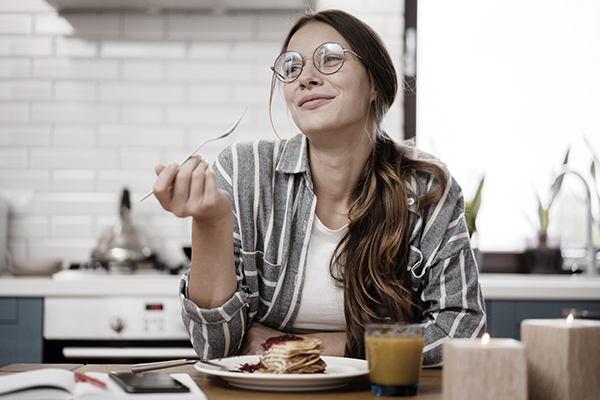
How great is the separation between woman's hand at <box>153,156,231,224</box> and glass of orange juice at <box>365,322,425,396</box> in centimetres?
40

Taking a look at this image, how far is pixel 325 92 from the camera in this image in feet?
4.84

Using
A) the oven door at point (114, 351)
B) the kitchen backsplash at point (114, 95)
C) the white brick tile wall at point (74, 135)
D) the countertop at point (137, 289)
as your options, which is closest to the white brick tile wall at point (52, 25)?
the kitchen backsplash at point (114, 95)

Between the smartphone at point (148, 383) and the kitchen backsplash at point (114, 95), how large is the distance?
2.17 metres

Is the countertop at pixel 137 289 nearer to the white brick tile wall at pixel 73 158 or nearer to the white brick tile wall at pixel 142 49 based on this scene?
the white brick tile wall at pixel 73 158

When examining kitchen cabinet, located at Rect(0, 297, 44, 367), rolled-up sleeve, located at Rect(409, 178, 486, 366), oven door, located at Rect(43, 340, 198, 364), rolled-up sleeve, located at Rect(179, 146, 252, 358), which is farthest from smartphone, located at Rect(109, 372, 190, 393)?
kitchen cabinet, located at Rect(0, 297, 44, 367)

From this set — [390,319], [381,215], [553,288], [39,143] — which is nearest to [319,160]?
[381,215]

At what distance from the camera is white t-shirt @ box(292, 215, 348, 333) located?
1.49m

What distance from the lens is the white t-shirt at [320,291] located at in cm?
149

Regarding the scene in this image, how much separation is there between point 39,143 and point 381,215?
2.18 m

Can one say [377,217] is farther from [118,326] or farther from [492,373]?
[118,326]

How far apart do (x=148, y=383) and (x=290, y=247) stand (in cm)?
76

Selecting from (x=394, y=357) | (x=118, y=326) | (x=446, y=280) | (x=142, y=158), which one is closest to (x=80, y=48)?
(x=142, y=158)

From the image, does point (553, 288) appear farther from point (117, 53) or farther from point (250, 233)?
point (117, 53)

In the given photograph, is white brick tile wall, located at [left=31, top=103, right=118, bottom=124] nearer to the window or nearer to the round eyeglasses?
the window
